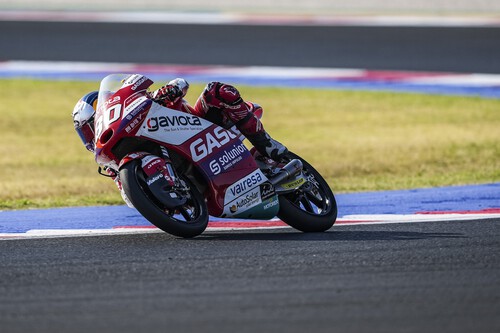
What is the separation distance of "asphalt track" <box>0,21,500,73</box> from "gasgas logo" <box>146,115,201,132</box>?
35.9 ft

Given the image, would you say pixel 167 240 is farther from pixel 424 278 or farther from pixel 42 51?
pixel 42 51

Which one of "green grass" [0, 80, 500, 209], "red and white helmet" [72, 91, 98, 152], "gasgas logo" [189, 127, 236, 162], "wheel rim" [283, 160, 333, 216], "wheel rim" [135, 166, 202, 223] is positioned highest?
"red and white helmet" [72, 91, 98, 152]

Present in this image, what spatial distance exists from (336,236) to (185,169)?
1.15m

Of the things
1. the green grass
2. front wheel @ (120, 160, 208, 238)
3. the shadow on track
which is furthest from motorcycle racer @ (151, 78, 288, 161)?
the green grass

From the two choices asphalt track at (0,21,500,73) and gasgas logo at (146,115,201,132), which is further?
asphalt track at (0,21,500,73)

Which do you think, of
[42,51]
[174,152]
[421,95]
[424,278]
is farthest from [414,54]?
[424,278]


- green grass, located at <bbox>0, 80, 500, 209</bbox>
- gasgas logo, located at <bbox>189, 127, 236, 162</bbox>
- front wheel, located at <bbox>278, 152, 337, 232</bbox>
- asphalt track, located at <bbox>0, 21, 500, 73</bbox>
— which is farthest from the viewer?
asphalt track, located at <bbox>0, 21, 500, 73</bbox>

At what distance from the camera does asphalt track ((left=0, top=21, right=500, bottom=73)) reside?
1873cm

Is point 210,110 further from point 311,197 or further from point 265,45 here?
point 265,45

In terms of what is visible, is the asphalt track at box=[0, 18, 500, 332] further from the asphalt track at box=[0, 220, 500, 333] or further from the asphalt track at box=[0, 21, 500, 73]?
the asphalt track at box=[0, 21, 500, 73]

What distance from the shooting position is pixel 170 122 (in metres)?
7.38

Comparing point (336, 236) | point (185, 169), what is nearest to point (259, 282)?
point (336, 236)

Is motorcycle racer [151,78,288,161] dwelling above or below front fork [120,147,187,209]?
above

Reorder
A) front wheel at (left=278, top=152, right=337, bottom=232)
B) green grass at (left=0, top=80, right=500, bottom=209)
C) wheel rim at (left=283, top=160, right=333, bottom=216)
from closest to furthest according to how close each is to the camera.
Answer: front wheel at (left=278, top=152, right=337, bottom=232)
wheel rim at (left=283, top=160, right=333, bottom=216)
green grass at (left=0, top=80, right=500, bottom=209)
